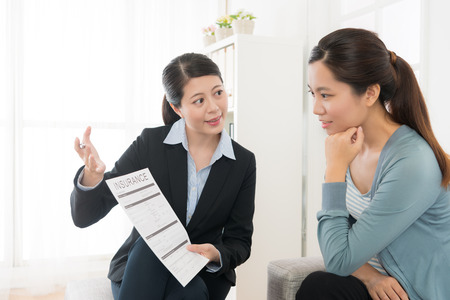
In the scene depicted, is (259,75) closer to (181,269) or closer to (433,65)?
(433,65)

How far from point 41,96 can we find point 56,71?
20cm

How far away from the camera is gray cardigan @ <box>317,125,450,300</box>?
3.59 ft

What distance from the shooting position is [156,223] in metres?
1.29

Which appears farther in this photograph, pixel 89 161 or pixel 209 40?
pixel 209 40

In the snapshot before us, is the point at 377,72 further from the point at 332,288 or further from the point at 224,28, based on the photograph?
the point at 224,28

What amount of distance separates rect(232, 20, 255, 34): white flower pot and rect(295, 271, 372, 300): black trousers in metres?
1.79

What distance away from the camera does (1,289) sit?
9.48 feet

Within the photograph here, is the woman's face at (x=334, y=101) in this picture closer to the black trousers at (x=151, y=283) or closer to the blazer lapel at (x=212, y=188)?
the blazer lapel at (x=212, y=188)

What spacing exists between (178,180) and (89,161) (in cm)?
31

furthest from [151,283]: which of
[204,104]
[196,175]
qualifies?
[204,104]

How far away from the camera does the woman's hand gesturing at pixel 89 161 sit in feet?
4.49

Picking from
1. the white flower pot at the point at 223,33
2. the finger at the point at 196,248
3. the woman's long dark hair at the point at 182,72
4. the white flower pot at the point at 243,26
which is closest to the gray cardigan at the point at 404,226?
the finger at the point at 196,248

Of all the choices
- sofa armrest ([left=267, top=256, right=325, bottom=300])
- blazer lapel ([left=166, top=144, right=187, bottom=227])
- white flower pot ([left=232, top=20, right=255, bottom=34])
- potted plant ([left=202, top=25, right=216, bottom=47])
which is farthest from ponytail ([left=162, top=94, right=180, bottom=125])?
potted plant ([left=202, top=25, right=216, bottom=47])

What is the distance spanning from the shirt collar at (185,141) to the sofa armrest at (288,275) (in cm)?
41
